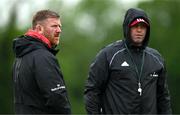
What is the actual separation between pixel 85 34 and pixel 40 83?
5458 centimetres

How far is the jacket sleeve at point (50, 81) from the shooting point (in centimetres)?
915

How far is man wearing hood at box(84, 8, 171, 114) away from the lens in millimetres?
10086

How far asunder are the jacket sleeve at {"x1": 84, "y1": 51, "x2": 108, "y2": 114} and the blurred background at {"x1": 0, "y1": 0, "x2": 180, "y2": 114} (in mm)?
25778

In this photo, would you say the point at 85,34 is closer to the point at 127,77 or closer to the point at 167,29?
the point at 167,29

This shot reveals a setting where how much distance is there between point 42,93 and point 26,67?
14.7 inches

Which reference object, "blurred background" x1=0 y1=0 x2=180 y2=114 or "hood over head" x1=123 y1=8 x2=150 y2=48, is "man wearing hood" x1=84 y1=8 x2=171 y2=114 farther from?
"blurred background" x1=0 y1=0 x2=180 y2=114

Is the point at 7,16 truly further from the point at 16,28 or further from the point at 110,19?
the point at 110,19

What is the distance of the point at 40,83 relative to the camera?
9.15 meters

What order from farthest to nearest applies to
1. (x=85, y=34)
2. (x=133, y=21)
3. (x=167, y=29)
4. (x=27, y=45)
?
1. (x=85, y=34)
2. (x=167, y=29)
3. (x=133, y=21)
4. (x=27, y=45)

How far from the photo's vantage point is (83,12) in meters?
64.6

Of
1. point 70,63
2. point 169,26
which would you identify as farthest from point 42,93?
point 70,63

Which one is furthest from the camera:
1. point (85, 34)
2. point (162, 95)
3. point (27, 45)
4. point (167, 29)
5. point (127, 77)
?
point (85, 34)

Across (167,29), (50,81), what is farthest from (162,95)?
(167,29)

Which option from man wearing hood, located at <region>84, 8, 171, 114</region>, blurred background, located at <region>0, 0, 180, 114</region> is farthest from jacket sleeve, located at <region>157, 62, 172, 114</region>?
blurred background, located at <region>0, 0, 180, 114</region>
